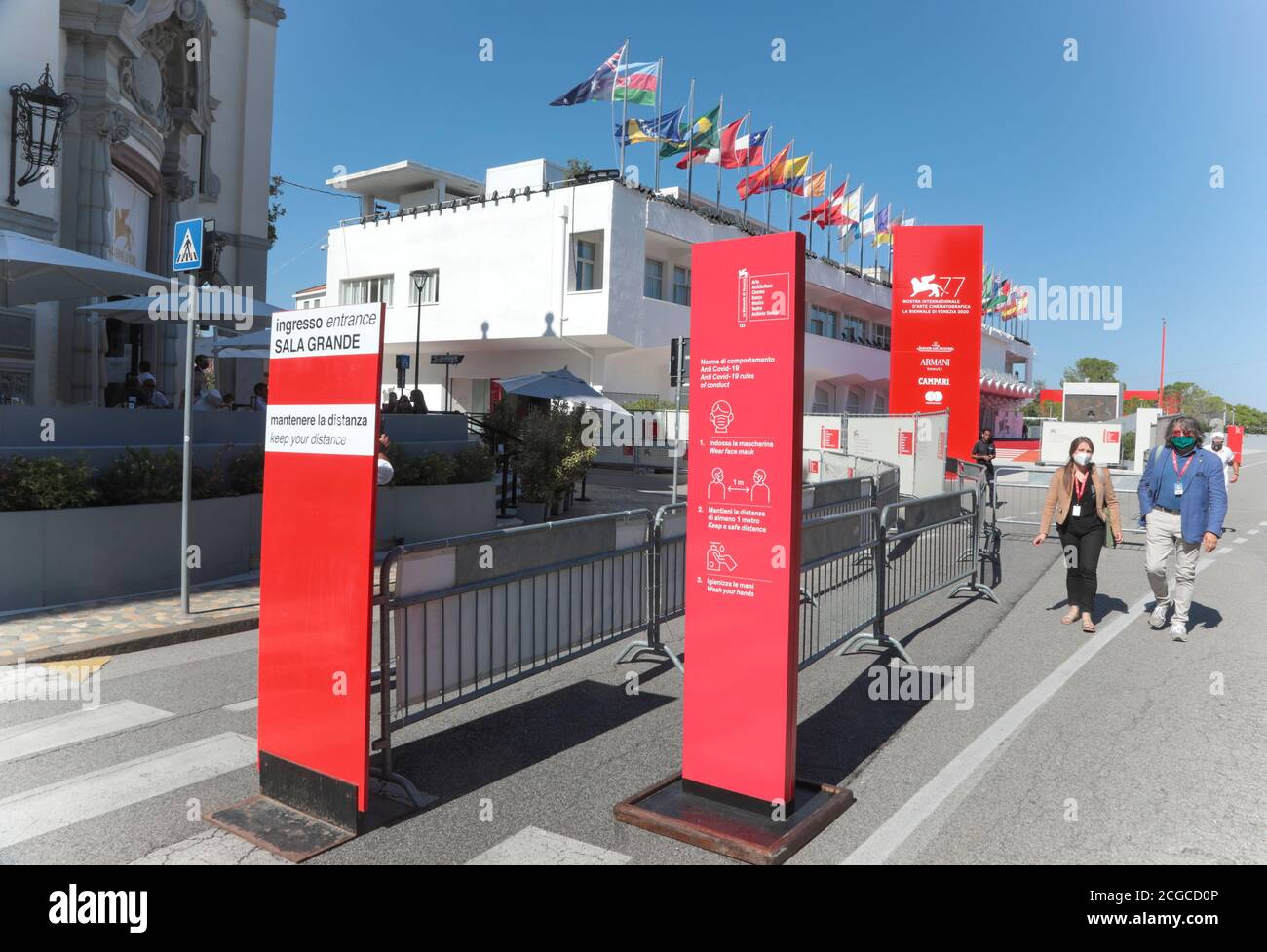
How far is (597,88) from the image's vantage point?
2995 centimetres

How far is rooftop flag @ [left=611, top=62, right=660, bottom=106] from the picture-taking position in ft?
97.0

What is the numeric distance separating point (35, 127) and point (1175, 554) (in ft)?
52.6

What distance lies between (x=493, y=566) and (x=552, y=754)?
3.65 feet

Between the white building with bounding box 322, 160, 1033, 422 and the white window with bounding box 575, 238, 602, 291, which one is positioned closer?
the white building with bounding box 322, 160, 1033, 422

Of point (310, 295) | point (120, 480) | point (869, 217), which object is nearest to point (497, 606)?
point (120, 480)

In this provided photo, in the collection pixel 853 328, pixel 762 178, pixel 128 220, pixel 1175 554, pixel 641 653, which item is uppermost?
pixel 762 178

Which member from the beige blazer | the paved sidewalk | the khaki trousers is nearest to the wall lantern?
the paved sidewalk

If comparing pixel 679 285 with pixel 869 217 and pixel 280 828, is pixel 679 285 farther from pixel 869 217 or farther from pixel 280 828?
pixel 280 828

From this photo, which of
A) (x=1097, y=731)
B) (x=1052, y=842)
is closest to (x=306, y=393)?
(x=1052, y=842)

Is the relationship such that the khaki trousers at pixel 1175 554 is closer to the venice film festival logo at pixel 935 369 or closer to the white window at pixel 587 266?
the venice film festival logo at pixel 935 369

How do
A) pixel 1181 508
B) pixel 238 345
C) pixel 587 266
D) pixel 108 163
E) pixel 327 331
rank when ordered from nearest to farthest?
pixel 327 331 → pixel 1181 508 → pixel 108 163 → pixel 238 345 → pixel 587 266

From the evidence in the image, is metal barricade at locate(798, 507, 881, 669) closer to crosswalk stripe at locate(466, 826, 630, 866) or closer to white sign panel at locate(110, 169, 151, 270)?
crosswalk stripe at locate(466, 826, 630, 866)

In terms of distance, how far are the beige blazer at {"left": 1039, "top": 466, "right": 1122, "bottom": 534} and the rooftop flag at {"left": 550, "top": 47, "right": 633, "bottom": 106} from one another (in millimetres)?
24932
